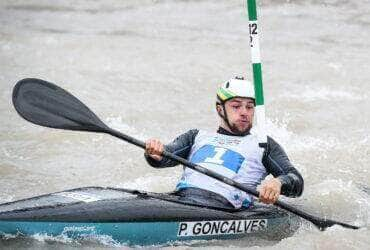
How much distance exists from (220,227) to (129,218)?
764 mm

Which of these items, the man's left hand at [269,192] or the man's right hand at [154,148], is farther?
the man's right hand at [154,148]

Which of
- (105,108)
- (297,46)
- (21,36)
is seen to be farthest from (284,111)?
(21,36)

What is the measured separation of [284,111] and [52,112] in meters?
5.85

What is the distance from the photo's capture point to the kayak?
209 inches

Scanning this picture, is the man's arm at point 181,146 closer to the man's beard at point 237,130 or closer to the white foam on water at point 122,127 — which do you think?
the man's beard at point 237,130

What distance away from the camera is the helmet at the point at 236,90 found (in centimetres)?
618

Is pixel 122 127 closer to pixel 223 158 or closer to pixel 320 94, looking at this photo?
pixel 320 94

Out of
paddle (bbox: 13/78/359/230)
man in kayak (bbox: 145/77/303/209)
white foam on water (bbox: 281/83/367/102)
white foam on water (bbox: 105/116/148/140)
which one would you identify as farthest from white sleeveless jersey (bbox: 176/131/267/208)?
white foam on water (bbox: 281/83/367/102)

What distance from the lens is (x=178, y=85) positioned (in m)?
12.9

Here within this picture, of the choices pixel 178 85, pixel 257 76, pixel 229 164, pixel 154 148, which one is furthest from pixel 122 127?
pixel 154 148

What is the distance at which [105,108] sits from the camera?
11312 mm

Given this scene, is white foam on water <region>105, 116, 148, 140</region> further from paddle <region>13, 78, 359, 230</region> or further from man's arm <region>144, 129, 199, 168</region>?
paddle <region>13, 78, 359, 230</region>

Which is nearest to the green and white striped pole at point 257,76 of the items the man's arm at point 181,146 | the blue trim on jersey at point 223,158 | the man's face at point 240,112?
the man's face at point 240,112

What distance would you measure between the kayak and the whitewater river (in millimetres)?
91
